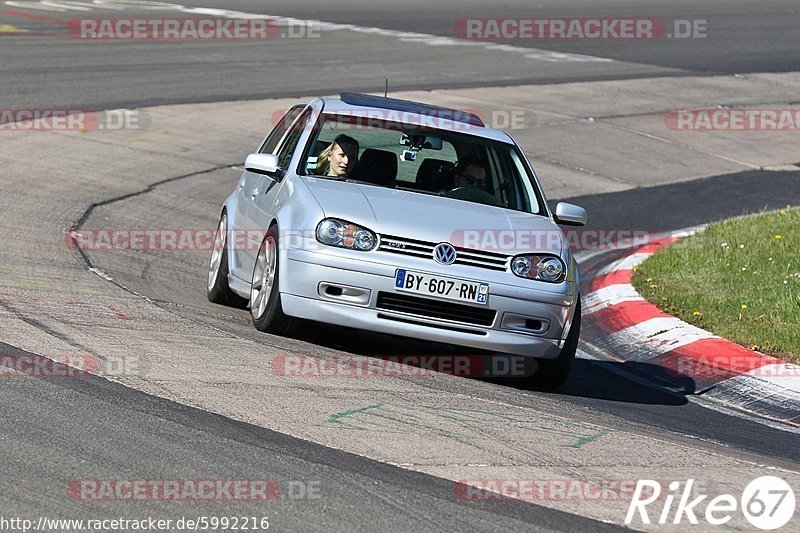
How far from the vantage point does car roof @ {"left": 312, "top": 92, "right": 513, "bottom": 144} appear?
9156 millimetres

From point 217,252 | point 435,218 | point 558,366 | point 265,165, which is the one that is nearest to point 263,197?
point 265,165

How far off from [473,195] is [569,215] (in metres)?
0.65

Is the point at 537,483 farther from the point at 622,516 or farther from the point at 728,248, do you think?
the point at 728,248

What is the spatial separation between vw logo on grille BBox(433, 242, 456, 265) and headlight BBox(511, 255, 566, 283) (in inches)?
14.5

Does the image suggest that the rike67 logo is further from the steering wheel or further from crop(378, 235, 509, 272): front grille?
the steering wheel

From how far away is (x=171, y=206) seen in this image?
13.3 metres

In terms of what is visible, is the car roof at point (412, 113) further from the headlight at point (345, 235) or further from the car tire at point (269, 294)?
the headlight at point (345, 235)

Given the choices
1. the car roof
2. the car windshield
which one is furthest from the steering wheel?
the car roof

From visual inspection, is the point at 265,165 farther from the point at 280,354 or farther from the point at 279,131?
the point at 280,354

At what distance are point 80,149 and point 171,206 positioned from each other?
Answer: 2.31 metres

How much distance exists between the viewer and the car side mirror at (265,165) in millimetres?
8656

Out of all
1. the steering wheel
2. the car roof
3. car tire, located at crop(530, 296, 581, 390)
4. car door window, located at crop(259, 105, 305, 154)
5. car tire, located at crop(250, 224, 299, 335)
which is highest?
the car roof

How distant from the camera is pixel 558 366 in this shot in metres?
8.02

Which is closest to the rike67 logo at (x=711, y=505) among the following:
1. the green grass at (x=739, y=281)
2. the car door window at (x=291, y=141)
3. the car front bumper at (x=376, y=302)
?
the car front bumper at (x=376, y=302)
